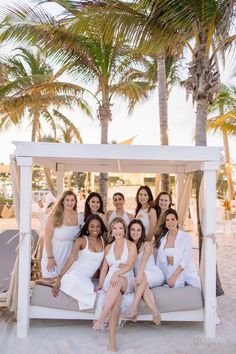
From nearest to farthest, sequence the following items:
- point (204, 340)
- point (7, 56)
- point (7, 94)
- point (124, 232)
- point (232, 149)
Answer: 1. point (204, 340)
2. point (124, 232)
3. point (7, 94)
4. point (7, 56)
5. point (232, 149)

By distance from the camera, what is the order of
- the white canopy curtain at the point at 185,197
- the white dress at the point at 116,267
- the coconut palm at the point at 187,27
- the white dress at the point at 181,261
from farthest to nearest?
1. the white canopy curtain at the point at 185,197
2. the coconut palm at the point at 187,27
3. the white dress at the point at 181,261
4. the white dress at the point at 116,267

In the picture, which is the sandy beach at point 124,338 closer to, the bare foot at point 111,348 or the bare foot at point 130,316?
the bare foot at point 111,348

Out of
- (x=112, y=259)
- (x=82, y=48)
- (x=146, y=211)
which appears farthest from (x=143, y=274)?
(x=82, y=48)

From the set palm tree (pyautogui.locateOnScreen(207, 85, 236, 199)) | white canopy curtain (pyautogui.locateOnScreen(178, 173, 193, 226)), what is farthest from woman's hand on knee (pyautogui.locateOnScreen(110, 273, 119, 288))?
palm tree (pyautogui.locateOnScreen(207, 85, 236, 199))

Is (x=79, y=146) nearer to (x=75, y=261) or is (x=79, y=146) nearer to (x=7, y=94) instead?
(x=75, y=261)

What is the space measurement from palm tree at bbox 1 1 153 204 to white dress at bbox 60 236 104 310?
152 inches

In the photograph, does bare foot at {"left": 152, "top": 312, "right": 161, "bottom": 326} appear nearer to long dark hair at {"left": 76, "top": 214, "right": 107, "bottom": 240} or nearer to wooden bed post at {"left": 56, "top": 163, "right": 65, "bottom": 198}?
long dark hair at {"left": 76, "top": 214, "right": 107, "bottom": 240}

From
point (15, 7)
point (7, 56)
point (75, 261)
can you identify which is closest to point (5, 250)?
point (75, 261)

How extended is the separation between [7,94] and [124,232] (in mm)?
11504

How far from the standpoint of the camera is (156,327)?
4836 millimetres

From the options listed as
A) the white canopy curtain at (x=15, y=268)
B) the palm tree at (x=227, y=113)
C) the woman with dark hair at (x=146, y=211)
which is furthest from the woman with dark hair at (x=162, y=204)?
the palm tree at (x=227, y=113)

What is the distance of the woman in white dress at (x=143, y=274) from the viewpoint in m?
4.48

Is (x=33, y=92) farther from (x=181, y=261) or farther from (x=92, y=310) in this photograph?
(x=92, y=310)

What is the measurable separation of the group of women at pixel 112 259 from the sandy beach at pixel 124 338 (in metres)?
0.21
